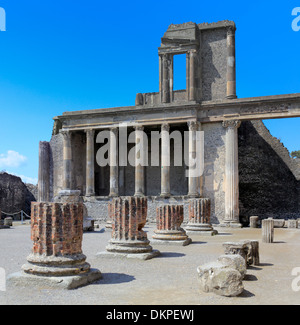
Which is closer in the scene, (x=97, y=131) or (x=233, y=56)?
(x=233, y=56)

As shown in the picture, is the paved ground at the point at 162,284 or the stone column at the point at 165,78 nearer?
the paved ground at the point at 162,284

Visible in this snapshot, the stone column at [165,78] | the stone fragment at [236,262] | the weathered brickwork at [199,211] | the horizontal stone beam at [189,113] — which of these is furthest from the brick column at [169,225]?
the stone column at [165,78]

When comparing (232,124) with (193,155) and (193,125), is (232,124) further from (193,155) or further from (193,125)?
(193,155)

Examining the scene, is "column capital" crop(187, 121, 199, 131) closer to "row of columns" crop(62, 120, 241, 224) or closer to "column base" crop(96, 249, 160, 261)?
"row of columns" crop(62, 120, 241, 224)

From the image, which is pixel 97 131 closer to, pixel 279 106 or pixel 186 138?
pixel 186 138

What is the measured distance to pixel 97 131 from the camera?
2275 centimetres

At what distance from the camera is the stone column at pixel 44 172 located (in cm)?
2255

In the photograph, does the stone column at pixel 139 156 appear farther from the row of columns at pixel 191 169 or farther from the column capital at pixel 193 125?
the column capital at pixel 193 125

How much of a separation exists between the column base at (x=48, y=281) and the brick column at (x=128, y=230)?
2450 millimetres

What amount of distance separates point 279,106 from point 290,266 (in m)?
11.8

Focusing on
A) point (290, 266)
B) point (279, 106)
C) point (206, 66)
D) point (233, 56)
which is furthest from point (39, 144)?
point (290, 266)

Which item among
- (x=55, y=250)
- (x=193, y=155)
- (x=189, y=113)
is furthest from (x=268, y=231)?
(x=189, y=113)

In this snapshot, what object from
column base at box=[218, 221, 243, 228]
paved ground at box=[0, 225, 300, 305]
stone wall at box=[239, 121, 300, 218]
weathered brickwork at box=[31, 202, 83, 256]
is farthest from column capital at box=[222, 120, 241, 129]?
weathered brickwork at box=[31, 202, 83, 256]

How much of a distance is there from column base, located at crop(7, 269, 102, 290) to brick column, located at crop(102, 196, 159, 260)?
96.4 inches
